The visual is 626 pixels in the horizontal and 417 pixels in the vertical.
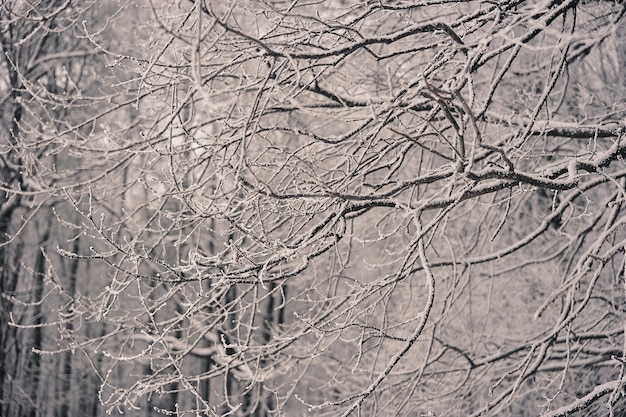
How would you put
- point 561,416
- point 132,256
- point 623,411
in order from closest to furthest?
1. point 132,256
2. point 561,416
3. point 623,411

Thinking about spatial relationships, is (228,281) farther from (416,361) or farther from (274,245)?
(416,361)

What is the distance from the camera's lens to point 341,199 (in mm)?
3646

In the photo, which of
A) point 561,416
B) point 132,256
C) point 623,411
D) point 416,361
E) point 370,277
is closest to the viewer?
point 132,256

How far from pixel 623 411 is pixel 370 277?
9.11 m

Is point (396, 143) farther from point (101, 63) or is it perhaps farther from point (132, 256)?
point (101, 63)

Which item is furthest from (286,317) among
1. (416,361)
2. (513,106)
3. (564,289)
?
(564,289)

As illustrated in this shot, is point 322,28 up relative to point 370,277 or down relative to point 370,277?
down

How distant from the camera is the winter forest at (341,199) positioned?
3750mm

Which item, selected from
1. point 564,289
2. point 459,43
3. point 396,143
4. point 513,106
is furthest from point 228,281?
point 513,106

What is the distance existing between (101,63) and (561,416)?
10.6 meters

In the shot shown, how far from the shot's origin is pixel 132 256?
3754 mm

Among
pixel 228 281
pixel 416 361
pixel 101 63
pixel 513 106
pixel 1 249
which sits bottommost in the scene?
pixel 228 281

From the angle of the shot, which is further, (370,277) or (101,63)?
(370,277)

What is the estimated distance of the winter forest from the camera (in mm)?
3750
